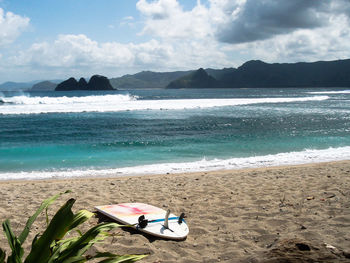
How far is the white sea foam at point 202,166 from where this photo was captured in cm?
926

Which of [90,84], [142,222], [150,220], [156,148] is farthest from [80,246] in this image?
[90,84]

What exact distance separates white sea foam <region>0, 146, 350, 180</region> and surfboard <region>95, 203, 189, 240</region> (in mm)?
3979

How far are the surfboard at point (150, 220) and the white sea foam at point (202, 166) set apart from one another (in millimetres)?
3979

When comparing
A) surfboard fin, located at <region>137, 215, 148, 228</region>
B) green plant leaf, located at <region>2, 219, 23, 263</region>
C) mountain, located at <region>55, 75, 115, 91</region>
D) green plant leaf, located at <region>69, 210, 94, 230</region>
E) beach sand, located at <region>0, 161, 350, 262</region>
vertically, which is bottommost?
beach sand, located at <region>0, 161, 350, 262</region>

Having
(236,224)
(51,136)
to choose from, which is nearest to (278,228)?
(236,224)

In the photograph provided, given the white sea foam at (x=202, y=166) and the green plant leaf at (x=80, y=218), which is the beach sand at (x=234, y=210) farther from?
the green plant leaf at (x=80, y=218)

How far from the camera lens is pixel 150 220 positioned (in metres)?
4.68

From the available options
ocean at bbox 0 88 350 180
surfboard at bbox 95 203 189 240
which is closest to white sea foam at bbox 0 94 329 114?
ocean at bbox 0 88 350 180

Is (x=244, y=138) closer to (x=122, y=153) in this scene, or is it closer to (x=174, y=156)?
(x=174, y=156)

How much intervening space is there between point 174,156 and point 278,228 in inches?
297

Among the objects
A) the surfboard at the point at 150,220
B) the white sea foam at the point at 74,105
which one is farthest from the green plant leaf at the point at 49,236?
the white sea foam at the point at 74,105

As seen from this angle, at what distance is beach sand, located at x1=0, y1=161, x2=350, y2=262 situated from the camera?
3631 mm

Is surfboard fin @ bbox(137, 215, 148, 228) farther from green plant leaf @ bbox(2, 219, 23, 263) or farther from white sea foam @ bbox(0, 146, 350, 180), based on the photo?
white sea foam @ bbox(0, 146, 350, 180)

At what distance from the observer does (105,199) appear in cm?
618
